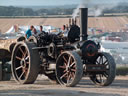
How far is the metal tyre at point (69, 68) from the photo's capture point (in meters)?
10.8

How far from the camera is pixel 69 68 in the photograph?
11242mm

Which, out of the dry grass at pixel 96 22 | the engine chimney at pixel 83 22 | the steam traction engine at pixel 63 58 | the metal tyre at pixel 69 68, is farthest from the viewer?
the dry grass at pixel 96 22

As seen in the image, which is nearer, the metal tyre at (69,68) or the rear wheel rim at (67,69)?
the metal tyre at (69,68)

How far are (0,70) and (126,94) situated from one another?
652 centimetres

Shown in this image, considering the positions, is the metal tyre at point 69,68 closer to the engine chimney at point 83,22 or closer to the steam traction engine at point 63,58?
the steam traction engine at point 63,58

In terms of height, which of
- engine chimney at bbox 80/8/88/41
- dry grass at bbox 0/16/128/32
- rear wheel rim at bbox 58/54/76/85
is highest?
dry grass at bbox 0/16/128/32

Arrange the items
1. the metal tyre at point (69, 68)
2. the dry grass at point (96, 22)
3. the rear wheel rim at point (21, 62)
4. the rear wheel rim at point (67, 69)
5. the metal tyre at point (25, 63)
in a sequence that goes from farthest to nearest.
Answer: the dry grass at point (96, 22), the rear wheel rim at point (21, 62), the metal tyre at point (25, 63), the rear wheel rim at point (67, 69), the metal tyre at point (69, 68)

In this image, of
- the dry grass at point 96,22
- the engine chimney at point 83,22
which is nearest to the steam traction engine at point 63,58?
the engine chimney at point 83,22

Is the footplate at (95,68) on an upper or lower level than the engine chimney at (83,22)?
lower

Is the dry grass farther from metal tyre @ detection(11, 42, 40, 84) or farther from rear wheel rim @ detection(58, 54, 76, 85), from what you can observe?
rear wheel rim @ detection(58, 54, 76, 85)

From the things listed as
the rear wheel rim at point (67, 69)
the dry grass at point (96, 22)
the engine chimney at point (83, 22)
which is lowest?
the rear wheel rim at point (67, 69)

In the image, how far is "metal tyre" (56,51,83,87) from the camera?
423 inches

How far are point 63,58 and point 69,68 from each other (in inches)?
16.8

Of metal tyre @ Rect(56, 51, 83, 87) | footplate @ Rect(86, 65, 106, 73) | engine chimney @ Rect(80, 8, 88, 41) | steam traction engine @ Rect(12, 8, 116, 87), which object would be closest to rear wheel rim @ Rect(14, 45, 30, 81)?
steam traction engine @ Rect(12, 8, 116, 87)
